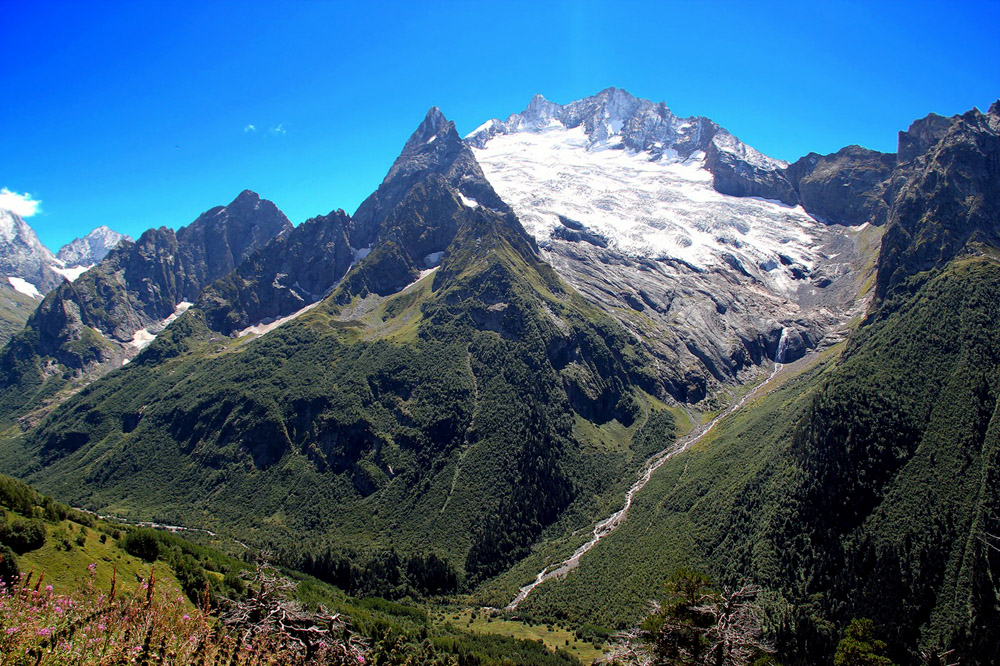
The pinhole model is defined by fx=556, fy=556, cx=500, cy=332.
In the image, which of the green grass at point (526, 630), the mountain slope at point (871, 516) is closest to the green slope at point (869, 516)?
the mountain slope at point (871, 516)

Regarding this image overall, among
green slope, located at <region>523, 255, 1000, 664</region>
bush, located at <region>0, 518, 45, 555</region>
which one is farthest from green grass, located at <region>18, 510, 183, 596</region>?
green slope, located at <region>523, 255, 1000, 664</region>

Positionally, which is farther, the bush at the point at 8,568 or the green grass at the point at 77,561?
the green grass at the point at 77,561

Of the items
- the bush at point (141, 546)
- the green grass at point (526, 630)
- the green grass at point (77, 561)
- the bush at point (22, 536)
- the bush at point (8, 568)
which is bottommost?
the green grass at point (526, 630)

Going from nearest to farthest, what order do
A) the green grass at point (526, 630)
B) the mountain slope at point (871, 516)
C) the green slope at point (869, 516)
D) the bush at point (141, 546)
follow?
the bush at point (141, 546)
the mountain slope at point (871, 516)
the green slope at point (869, 516)
the green grass at point (526, 630)

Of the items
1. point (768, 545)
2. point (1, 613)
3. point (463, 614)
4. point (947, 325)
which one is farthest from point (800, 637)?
point (1, 613)

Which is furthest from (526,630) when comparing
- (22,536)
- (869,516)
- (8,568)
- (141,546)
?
(8,568)

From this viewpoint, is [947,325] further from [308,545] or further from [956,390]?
[308,545]

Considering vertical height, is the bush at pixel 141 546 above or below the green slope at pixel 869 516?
below

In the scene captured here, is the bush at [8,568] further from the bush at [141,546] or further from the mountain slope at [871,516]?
the mountain slope at [871,516]

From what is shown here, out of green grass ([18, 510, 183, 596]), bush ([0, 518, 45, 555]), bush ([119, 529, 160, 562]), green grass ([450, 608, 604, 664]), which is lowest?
green grass ([450, 608, 604, 664])

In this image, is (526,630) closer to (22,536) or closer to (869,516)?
(869,516)

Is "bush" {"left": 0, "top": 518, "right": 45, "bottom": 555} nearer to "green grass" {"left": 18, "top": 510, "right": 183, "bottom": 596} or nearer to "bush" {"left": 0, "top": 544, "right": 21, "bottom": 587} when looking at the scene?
"green grass" {"left": 18, "top": 510, "right": 183, "bottom": 596}
